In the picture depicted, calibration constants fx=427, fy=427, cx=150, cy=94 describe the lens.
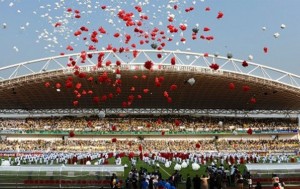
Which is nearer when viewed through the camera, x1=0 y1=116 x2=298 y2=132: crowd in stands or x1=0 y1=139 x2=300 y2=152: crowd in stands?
x1=0 y1=139 x2=300 y2=152: crowd in stands

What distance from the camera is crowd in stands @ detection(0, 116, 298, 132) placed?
68312 mm

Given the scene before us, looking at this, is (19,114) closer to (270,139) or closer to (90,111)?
(90,111)

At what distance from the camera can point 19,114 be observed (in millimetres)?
72625

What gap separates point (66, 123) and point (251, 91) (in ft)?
98.3

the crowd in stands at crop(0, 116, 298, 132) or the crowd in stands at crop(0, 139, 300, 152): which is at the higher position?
the crowd in stands at crop(0, 116, 298, 132)

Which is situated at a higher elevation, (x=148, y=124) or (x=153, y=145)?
(x=148, y=124)

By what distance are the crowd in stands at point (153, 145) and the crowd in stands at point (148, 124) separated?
8.95 ft

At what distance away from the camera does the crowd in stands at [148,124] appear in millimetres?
68312

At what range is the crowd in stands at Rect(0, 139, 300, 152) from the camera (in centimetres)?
6131

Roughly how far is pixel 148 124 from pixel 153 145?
4.56m

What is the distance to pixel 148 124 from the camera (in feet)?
221

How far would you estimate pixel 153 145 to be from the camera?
210 ft

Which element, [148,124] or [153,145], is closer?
[153,145]

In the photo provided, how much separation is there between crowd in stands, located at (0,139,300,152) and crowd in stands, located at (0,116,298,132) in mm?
2727
